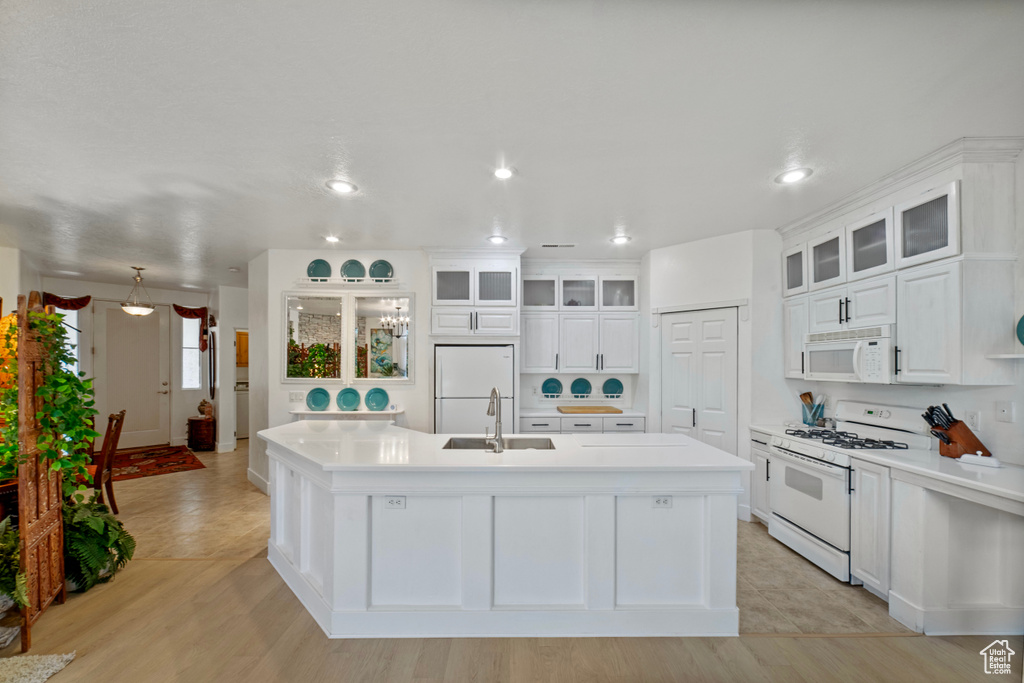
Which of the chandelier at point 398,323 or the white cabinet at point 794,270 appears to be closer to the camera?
the white cabinet at point 794,270

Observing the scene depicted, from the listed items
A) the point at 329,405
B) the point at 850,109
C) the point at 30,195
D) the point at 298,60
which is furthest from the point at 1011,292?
the point at 30,195

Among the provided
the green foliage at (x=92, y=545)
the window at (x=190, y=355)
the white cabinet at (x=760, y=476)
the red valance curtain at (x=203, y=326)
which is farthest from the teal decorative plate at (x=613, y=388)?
the window at (x=190, y=355)

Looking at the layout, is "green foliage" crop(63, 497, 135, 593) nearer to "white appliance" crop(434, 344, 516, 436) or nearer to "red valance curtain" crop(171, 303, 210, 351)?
"white appliance" crop(434, 344, 516, 436)

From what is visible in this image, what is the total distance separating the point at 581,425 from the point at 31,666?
4.10 m

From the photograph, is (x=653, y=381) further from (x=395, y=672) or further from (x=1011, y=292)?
(x=395, y=672)

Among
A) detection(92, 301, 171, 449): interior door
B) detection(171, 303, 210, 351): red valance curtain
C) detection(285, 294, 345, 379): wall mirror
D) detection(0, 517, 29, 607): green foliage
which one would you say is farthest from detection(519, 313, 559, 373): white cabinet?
detection(92, 301, 171, 449): interior door

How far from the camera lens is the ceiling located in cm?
158

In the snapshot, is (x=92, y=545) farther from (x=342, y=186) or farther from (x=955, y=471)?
(x=955, y=471)

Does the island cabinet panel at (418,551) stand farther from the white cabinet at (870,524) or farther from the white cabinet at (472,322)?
the white cabinet at (472,322)

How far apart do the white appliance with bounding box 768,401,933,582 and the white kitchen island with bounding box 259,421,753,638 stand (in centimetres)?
107

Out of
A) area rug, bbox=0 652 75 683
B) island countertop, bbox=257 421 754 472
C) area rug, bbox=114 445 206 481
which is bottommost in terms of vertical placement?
area rug, bbox=114 445 206 481

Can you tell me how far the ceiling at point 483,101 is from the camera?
1577 millimetres

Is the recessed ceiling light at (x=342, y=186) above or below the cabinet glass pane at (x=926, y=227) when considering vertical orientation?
above

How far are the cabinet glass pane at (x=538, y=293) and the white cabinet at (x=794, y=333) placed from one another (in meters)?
2.31
